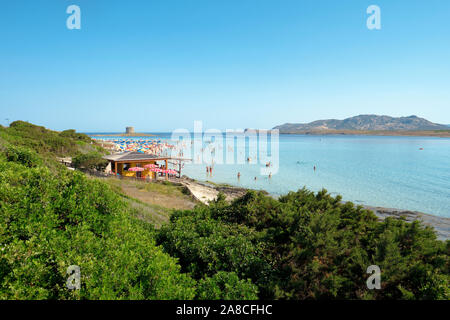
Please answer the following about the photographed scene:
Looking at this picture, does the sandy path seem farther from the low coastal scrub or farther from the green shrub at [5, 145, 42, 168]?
the low coastal scrub

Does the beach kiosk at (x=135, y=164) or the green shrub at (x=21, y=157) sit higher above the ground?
the green shrub at (x=21, y=157)

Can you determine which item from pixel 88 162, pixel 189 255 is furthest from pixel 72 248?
pixel 88 162

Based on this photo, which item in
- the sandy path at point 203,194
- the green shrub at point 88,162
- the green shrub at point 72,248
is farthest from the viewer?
the green shrub at point 88,162

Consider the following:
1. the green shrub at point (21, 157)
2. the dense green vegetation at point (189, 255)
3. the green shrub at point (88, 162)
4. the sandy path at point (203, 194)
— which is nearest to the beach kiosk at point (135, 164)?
the green shrub at point (88, 162)

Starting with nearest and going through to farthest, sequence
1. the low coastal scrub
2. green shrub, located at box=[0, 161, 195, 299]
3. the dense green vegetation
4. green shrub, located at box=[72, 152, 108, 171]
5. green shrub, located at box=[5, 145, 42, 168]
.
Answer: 1. green shrub, located at box=[0, 161, 195, 299]
2. the dense green vegetation
3. the low coastal scrub
4. green shrub, located at box=[5, 145, 42, 168]
5. green shrub, located at box=[72, 152, 108, 171]

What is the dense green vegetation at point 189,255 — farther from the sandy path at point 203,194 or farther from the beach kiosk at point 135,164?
the beach kiosk at point 135,164

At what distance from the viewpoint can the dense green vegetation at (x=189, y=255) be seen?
3.36 metres

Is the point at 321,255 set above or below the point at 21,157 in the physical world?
below

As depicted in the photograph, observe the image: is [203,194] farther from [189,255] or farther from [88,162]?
[189,255]

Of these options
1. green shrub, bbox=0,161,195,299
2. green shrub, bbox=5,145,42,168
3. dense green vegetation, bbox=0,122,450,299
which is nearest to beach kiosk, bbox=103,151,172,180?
green shrub, bbox=5,145,42,168

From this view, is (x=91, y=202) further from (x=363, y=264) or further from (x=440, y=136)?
(x=440, y=136)

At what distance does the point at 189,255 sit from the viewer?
5.34 metres

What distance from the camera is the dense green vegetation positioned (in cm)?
336

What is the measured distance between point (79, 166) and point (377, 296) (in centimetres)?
2749
